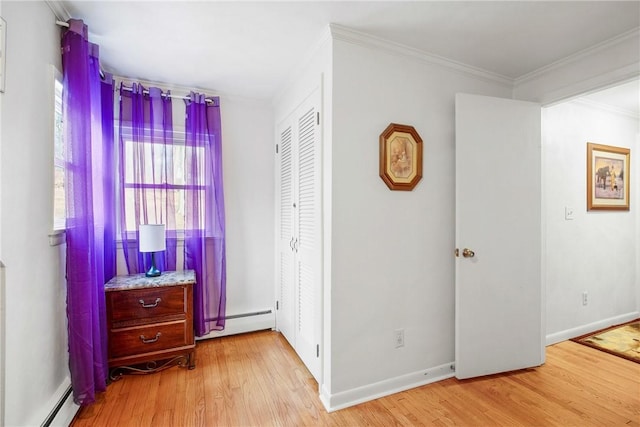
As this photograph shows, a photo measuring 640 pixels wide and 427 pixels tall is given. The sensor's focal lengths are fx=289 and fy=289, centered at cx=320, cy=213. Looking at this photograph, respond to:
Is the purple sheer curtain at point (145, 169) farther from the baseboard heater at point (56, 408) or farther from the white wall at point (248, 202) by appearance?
the baseboard heater at point (56, 408)

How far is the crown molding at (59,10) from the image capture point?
1563 millimetres

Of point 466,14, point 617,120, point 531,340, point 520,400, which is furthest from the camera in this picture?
point 617,120

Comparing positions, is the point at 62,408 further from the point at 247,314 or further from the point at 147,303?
the point at 247,314

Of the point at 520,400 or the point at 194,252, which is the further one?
the point at 194,252

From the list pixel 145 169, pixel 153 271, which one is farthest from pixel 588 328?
pixel 145 169

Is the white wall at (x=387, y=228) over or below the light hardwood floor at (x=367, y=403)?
over

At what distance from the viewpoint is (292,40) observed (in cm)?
196

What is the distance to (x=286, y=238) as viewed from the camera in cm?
278

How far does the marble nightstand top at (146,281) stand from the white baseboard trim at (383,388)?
53.3 inches

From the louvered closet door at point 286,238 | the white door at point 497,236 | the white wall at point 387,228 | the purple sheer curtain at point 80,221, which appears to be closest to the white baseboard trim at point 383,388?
the white wall at point 387,228

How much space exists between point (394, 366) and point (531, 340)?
1.25m

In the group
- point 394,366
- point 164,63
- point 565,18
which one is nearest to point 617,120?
point 565,18

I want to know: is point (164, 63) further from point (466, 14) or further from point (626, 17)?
point (626, 17)

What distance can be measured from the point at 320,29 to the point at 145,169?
6.04 ft
